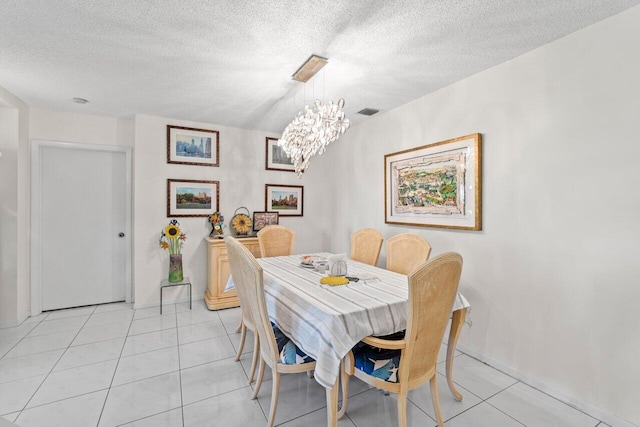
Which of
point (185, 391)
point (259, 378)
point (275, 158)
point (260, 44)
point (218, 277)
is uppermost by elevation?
point (260, 44)

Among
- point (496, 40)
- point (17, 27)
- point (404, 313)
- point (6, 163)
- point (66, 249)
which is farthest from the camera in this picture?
point (66, 249)

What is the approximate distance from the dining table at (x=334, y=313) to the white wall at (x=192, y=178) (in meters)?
2.13

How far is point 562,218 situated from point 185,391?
9.46 feet

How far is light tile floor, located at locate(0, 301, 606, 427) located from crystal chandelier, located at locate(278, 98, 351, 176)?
1.80 m

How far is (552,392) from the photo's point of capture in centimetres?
204

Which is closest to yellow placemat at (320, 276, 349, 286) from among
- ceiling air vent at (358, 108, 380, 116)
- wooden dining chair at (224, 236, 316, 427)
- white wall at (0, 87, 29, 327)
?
wooden dining chair at (224, 236, 316, 427)

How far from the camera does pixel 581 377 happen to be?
191 centimetres

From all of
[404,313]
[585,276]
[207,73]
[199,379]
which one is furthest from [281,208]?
[585,276]

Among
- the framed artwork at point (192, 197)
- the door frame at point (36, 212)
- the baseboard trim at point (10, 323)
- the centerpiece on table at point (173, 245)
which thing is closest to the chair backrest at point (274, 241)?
the framed artwork at point (192, 197)

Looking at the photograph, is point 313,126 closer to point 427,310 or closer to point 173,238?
point 427,310

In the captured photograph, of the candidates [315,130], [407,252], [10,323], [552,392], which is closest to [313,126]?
[315,130]

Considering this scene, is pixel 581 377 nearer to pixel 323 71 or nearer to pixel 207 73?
pixel 323 71

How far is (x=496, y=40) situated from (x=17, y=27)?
3170 millimetres

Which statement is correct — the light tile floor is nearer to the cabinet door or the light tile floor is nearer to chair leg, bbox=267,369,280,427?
chair leg, bbox=267,369,280,427
